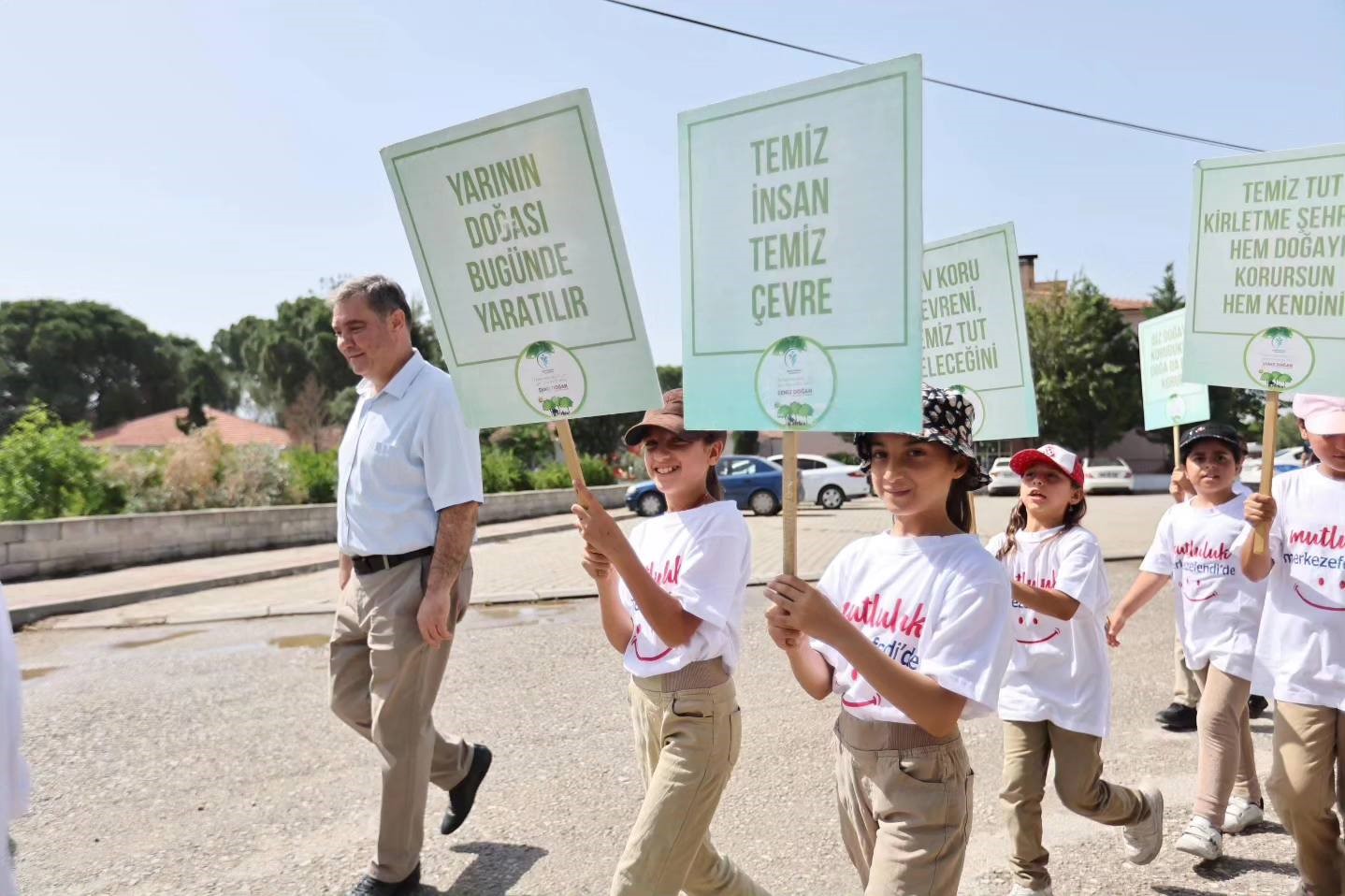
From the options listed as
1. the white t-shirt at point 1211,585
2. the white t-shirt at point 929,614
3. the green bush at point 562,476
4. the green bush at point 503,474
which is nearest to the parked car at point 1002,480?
the green bush at point 562,476

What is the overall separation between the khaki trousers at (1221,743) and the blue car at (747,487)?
1746 cm

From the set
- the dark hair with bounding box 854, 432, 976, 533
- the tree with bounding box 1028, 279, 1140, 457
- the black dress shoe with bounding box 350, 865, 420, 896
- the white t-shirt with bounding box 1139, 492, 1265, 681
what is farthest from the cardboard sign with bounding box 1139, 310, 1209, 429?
the tree with bounding box 1028, 279, 1140, 457

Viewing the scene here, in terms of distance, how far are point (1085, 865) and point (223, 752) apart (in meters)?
4.11

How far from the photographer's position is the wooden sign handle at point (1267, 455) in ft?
9.40

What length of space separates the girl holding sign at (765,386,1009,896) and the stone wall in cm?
1218

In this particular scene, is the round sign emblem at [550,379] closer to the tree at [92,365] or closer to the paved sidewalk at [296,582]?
the paved sidewalk at [296,582]

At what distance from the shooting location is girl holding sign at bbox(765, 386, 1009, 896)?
2.05 metres

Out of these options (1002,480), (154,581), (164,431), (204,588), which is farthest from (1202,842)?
(164,431)

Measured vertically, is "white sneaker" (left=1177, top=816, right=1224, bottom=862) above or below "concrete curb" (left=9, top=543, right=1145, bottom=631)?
above

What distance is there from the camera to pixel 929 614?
216cm

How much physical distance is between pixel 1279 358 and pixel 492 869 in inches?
127

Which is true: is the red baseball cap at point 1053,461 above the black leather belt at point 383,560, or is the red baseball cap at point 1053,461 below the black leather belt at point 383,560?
above

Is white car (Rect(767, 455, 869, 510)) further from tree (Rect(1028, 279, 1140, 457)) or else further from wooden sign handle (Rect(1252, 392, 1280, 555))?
wooden sign handle (Rect(1252, 392, 1280, 555))

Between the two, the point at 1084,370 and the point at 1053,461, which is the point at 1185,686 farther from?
the point at 1084,370
